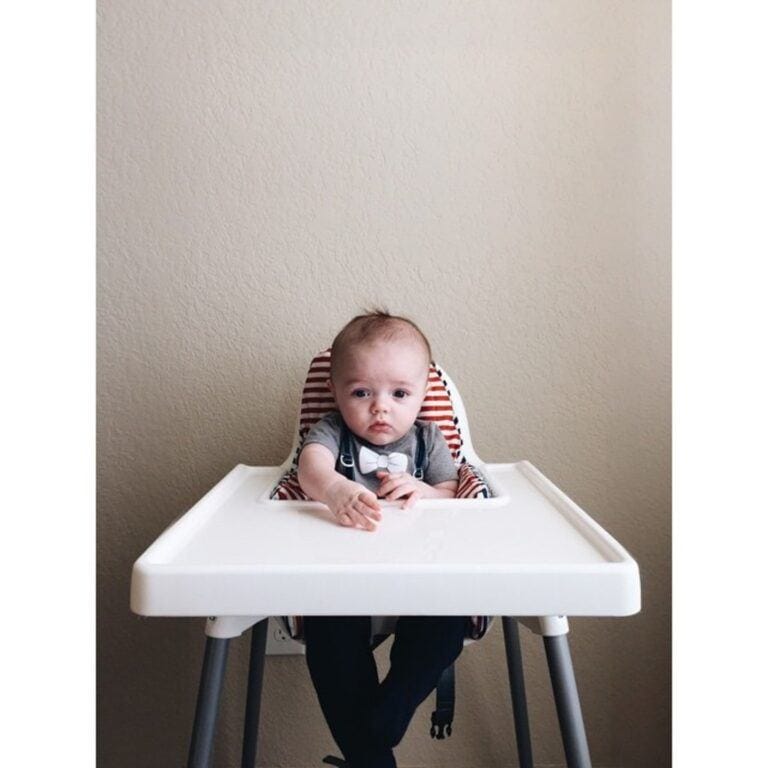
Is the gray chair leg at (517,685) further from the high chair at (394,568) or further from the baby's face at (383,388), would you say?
the baby's face at (383,388)

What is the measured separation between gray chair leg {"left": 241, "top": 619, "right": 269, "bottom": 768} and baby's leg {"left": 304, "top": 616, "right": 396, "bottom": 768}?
0.88ft

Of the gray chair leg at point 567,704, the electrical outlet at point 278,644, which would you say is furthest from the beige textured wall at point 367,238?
the gray chair leg at point 567,704

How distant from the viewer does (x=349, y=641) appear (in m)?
0.93

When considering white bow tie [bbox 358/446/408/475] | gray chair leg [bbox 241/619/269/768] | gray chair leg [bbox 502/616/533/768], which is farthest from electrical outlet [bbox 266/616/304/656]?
white bow tie [bbox 358/446/408/475]

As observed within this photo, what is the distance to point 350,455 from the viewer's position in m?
1.08

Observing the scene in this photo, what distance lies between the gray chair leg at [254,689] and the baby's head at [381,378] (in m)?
0.37

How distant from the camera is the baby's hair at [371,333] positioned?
1.06 meters

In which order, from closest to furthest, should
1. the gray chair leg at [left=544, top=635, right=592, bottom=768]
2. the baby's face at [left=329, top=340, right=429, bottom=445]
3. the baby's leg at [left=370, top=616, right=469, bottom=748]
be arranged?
the gray chair leg at [left=544, top=635, right=592, bottom=768] < the baby's leg at [left=370, top=616, right=469, bottom=748] < the baby's face at [left=329, top=340, right=429, bottom=445]

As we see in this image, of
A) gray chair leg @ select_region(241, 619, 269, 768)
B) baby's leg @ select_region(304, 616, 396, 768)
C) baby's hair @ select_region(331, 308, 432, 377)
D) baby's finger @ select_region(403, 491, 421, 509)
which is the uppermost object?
baby's hair @ select_region(331, 308, 432, 377)

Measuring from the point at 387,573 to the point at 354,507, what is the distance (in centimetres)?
17

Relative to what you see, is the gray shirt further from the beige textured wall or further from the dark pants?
the beige textured wall

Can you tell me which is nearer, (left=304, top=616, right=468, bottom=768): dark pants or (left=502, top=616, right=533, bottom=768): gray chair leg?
(left=304, top=616, right=468, bottom=768): dark pants

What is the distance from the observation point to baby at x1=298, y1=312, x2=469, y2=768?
885mm

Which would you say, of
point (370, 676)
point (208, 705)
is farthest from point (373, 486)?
point (208, 705)
